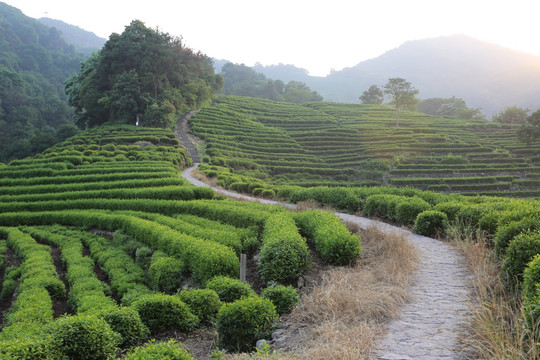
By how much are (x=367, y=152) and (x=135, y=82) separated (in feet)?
119

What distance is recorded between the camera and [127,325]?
714 cm

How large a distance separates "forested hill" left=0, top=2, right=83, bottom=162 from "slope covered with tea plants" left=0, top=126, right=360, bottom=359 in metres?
25.1

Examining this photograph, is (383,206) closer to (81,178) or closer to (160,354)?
(160,354)

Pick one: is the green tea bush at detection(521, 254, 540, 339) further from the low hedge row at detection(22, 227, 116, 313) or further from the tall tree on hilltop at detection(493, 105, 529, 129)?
the tall tree on hilltop at detection(493, 105, 529, 129)

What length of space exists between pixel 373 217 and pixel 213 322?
10.6m

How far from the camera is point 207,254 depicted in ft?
35.5

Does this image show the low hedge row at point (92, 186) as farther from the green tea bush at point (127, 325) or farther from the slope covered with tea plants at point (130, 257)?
the green tea bush at point (127, 325)

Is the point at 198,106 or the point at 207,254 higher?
the point at 198,106

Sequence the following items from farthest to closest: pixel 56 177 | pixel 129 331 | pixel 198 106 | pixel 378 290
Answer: pixel 198 106, pixel 56 177, pixel 378 290, pixel 129 331

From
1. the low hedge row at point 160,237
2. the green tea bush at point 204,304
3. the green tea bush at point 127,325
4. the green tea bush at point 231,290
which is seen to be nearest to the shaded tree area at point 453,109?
the low hedge row at point 160,237

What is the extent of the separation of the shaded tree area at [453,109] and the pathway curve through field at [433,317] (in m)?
91.8

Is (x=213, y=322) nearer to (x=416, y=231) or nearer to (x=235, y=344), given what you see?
(x=235, y=344)

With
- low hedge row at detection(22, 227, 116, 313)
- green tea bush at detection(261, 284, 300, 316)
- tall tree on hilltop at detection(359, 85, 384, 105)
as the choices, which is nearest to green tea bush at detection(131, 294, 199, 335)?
low hedge row at detection(22, 227, 116, 313)

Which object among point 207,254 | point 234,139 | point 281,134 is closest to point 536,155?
point 281,134
